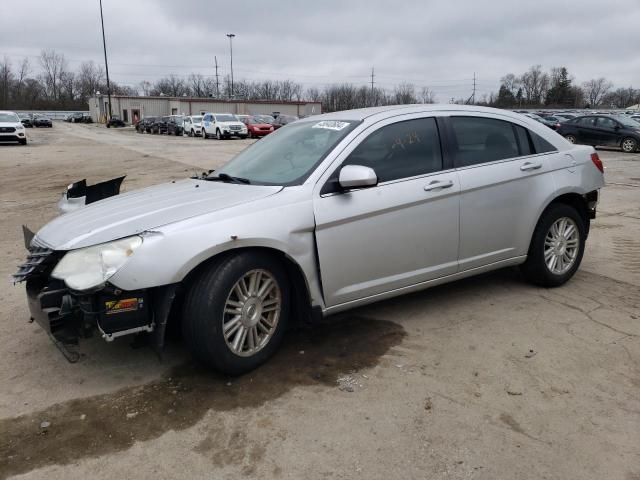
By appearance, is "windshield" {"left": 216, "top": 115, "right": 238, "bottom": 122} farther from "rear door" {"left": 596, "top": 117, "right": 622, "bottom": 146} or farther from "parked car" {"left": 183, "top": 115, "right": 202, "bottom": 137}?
"rear door" {"left": 596, "top": 117, "right": 622, "bottom": 146}

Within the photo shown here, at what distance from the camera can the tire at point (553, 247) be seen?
185 inches

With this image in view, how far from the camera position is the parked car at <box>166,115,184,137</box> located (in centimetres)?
Answer: 4484

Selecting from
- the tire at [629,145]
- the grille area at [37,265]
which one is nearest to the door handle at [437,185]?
the grille area at [37,265]

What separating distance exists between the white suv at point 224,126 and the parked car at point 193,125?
294 cm

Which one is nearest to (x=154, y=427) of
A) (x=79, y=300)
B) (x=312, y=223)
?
(x=79, y=300)

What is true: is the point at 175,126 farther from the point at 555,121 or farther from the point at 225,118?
the point at 555,121

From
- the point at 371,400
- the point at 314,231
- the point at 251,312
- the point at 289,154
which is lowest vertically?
the point at 371,400

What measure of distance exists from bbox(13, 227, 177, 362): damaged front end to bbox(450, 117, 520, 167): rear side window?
2.49m

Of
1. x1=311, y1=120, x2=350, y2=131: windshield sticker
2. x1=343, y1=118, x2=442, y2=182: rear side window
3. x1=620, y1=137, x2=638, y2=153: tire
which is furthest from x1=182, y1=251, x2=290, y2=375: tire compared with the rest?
x1=620, y1=137, x2=638, y2=153: tire

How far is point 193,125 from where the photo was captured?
41531mm

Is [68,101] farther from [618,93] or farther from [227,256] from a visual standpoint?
[227,256]

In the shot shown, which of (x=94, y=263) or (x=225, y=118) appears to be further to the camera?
(x=225, y=118)

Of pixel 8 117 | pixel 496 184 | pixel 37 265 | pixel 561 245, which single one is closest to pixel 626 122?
pixel 561 245

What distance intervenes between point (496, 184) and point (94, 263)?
9.91 ft
